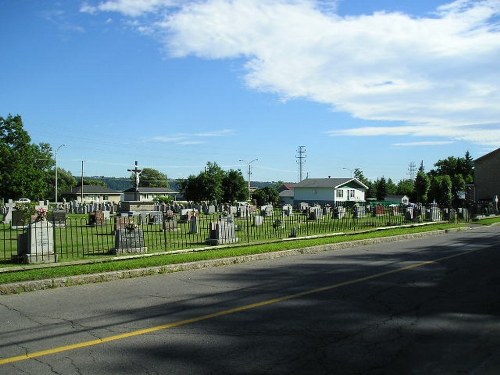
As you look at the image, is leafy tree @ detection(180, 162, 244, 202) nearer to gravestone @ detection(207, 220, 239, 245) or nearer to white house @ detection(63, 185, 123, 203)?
white house @ detection(63, 185, 123, 203)

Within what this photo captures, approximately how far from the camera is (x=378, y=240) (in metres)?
19.7

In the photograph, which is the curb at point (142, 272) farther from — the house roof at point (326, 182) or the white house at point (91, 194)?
the white house at point (91, 194)

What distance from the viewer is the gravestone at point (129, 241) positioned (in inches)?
623

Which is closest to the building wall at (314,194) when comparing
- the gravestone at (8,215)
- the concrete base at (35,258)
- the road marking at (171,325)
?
the gravestone at (8,215)

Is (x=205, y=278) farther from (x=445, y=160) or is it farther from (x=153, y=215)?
(x=445, y=160)

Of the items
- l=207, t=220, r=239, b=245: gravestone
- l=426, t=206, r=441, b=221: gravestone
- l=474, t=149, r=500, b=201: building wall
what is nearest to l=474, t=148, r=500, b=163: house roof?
l=474, t=149, r=500, b=201: building wall

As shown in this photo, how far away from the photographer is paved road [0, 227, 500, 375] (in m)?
5.18

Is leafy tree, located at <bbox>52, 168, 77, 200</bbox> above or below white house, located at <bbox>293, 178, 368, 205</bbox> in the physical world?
above

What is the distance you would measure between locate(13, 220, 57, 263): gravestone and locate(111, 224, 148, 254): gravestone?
2.34 metres

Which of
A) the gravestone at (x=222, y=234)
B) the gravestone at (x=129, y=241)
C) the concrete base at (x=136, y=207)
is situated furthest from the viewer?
the concrete base at (x=136, y=207)

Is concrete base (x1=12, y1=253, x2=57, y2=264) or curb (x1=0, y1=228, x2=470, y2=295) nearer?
curb (x1=0, y1=228, x2=470, y2=295)

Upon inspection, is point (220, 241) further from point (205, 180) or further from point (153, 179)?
point (153, 179)

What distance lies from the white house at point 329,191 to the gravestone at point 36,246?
6937 centimetres

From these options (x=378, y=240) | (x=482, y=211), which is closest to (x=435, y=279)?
→ (x=378, y=240)
